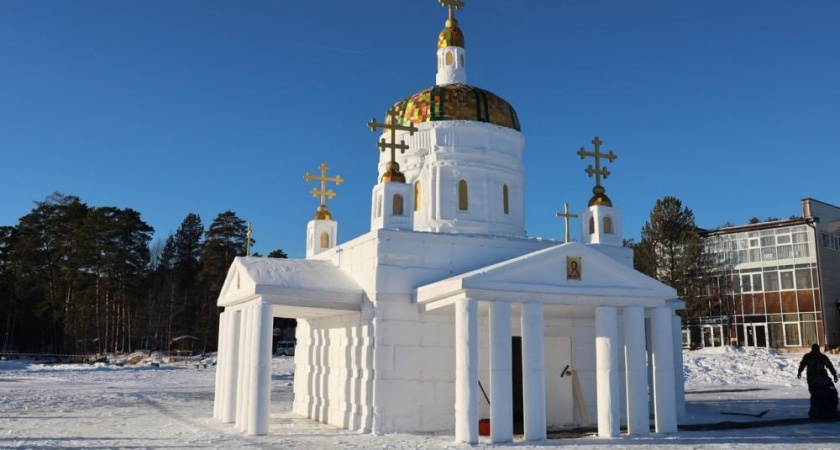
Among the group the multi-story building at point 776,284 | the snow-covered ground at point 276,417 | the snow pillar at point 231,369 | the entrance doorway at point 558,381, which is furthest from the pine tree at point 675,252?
the snow pillar at point 231,369

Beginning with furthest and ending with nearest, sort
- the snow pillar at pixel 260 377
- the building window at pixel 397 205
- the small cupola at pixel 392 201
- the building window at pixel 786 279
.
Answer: the building window at pixel 786 279 → the building window at pixel 397 205 → the small cupola at pixel 392 201 → the snow pillar at pixel 260 377

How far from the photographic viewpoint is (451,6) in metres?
21.3

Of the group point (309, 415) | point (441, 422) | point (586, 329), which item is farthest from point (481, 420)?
point (309, 415)

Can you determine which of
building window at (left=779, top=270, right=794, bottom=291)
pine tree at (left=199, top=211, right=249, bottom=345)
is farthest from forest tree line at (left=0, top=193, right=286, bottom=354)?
building window at (left=779, top=270, right=794, bottom=291)

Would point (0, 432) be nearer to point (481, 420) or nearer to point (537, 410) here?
point (481, 420)

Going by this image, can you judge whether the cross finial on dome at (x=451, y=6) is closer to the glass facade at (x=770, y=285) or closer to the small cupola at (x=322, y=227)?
the small cupola at (x=322, y=227)

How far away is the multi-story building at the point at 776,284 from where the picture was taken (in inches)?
1644

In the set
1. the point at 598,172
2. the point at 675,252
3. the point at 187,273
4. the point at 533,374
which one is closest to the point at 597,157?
the point at 598,172

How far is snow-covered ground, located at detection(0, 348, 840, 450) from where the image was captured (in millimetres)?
12641

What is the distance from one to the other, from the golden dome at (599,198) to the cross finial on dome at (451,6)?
21.8 feet

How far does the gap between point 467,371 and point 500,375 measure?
1.87 ft

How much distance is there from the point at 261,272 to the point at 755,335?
37.8 m

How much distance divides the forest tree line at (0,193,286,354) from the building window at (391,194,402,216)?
42360 millimetres

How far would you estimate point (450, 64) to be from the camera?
2077cm
